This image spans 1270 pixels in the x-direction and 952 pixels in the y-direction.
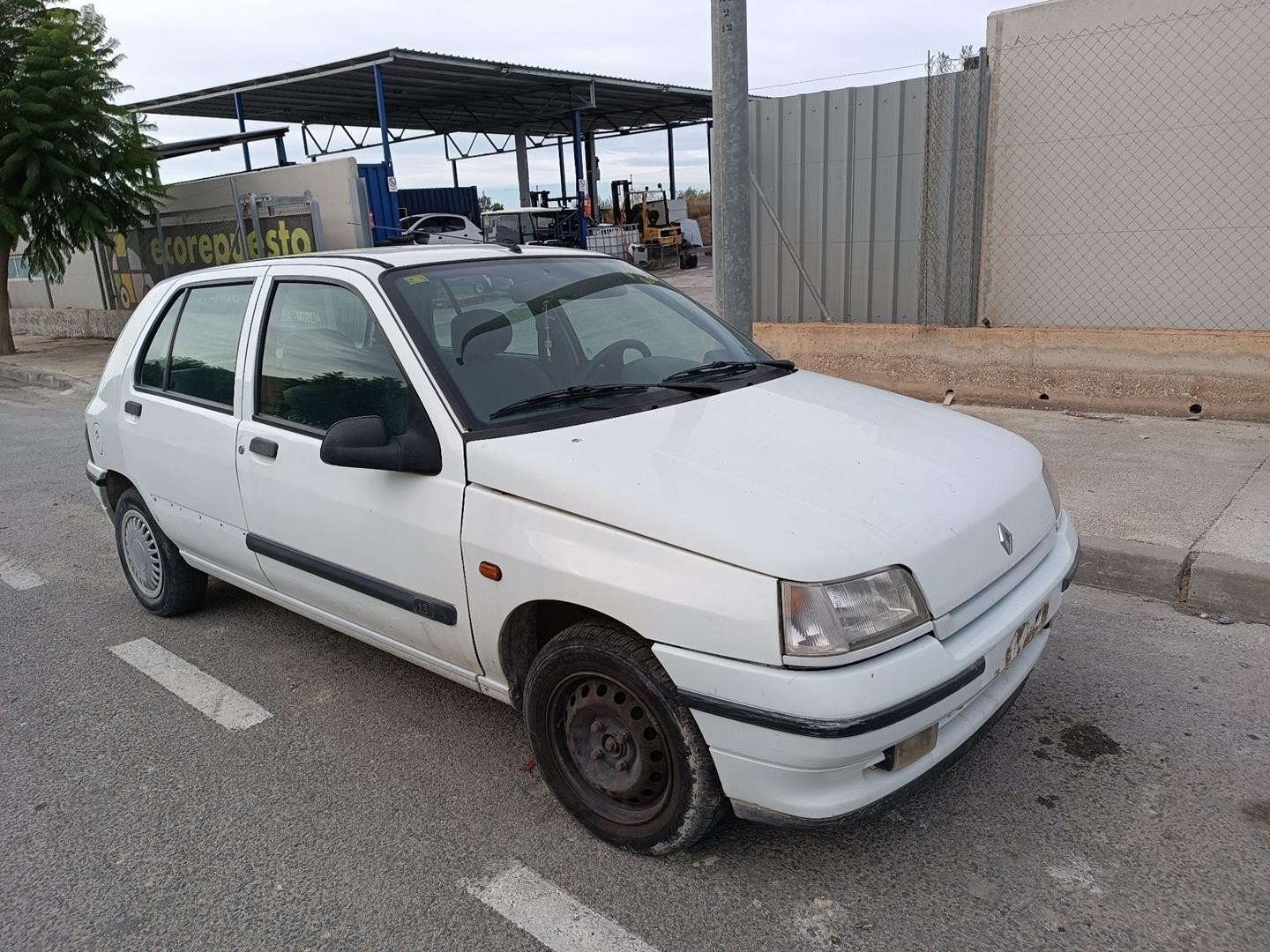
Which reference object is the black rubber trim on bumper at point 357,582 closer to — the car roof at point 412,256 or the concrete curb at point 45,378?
the car roof at point 412,256

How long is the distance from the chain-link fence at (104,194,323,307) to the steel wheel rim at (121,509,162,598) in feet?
31.6

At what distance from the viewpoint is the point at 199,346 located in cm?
413

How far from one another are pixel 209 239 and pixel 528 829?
53.2 ft

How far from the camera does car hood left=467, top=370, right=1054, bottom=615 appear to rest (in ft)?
7.84

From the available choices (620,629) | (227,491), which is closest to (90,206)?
(227,491)

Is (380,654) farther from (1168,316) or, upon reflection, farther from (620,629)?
(1168,316)

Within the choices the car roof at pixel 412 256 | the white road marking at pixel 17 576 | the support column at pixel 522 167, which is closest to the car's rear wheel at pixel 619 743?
the car roof at pixel 412 256

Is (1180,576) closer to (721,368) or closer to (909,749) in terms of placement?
(721,368)

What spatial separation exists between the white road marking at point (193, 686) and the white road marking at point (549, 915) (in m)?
1.44

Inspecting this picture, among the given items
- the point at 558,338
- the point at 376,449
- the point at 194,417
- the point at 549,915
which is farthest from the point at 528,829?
the point at 194,417

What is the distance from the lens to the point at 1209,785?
296 cm

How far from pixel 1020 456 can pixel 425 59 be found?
19.1 metres

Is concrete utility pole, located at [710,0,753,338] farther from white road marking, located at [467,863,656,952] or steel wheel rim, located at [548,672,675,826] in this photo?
white road marking, located at [467,863,656,952]

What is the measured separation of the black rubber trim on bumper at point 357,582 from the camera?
9.99ft
